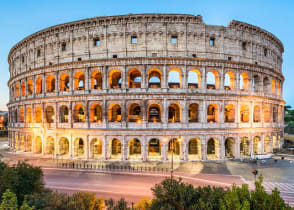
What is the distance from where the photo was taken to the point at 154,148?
29109 millimetres

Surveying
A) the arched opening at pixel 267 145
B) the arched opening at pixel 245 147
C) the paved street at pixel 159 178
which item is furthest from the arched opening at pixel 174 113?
the arched opening at pixel 267 145

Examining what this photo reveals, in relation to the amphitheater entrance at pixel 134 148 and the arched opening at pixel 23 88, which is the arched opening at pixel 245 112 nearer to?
the amphitheater entrance at pixel 134 148

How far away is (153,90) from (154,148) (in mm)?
11095

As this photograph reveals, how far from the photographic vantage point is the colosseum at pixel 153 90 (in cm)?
2453

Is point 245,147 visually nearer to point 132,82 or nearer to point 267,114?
point 267,114

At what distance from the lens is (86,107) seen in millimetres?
25625

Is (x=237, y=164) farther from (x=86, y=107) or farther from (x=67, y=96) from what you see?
(x=67, y=96)

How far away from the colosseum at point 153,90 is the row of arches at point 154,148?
169mm

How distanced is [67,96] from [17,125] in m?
15.5

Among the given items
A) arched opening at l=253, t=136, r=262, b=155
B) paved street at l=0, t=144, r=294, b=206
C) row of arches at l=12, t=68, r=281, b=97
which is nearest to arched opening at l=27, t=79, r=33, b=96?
row of arches at l=12, t=68, r=281, b=97

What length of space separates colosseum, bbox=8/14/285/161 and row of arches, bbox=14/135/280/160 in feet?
0.55

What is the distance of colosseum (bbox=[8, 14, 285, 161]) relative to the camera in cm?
2453

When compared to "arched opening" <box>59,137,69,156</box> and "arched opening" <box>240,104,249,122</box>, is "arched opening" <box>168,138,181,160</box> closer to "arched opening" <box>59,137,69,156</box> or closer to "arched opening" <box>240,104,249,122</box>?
"arched opening" <box>240,104,249,122</box>

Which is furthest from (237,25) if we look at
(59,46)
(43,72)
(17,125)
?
(17,125)
